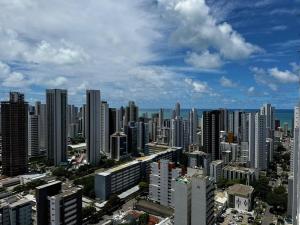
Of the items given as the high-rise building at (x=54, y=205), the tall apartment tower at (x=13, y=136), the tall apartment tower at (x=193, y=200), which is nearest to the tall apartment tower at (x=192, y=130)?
the tall apartment tower at (x=13, y=136)

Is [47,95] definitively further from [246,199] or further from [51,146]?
[246,199]

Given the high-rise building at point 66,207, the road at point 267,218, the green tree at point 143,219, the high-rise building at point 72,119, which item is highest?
the high-rise building at point 72,119

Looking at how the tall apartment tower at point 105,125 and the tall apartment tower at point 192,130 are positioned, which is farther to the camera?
the tall apartment tower at point 192,130

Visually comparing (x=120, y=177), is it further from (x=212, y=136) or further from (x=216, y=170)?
(x=212, y=136)

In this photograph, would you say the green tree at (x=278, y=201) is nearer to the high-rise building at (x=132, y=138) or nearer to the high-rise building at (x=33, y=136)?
the high-rise building at (x=132, y=138)

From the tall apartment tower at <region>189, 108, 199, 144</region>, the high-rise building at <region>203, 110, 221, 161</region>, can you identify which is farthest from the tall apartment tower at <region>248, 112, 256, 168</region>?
the tall apartment tower at <region>189, 108, 199, 144</region>

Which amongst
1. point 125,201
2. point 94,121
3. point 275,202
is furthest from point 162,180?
point 94,121

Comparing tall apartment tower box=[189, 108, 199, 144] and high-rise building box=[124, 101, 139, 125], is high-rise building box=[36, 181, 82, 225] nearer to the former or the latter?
tall apartment tower box=[189, 108, 199, 144]
